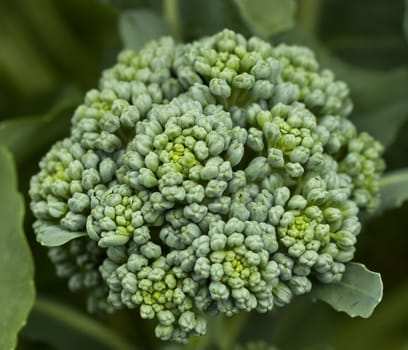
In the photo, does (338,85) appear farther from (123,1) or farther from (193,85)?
(123,1)

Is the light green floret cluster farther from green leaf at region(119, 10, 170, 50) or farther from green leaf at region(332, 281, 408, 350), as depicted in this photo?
green leaf at region(332, 281, 408, 350)

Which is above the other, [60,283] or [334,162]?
[334,162]

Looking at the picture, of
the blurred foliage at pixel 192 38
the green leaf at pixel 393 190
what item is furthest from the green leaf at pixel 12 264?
the green leaf at pixel 393 190

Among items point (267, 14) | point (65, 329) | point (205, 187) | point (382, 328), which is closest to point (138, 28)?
point (267, 14)

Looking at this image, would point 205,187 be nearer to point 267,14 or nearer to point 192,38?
point 267,14

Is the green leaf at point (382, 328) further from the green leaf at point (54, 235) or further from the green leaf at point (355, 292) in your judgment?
the green leaf at point (54, 235)

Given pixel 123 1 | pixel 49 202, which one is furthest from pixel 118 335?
pixel 123 1
